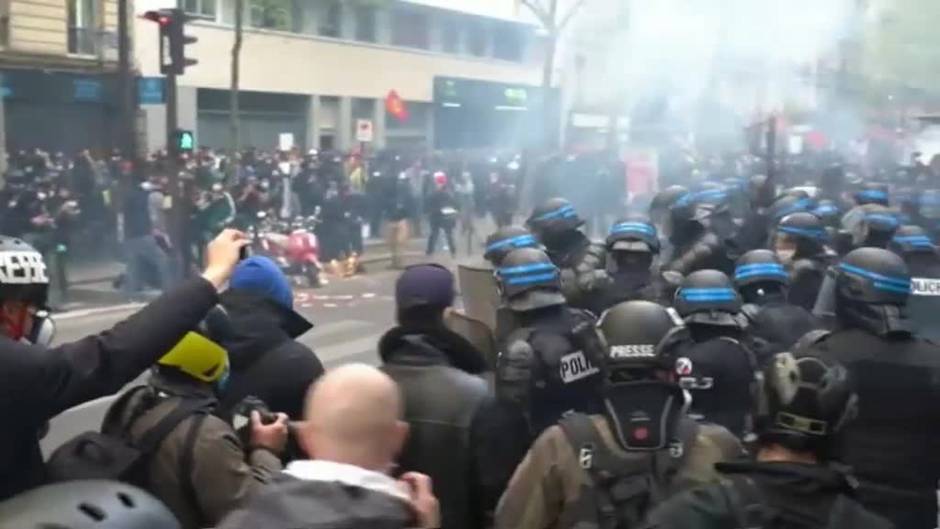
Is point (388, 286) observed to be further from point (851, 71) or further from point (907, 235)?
point (907, 235)

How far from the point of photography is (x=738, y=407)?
13.8 ft

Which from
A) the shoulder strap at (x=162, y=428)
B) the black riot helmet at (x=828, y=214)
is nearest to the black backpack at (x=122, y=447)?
the shoulder strap at (x=162, y=428)

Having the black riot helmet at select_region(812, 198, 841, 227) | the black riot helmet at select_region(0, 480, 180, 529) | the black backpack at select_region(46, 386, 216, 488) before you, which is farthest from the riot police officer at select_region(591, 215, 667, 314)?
the black riot helmet at select_region(0, 480, 180, 529)

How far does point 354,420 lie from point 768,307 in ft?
11.2

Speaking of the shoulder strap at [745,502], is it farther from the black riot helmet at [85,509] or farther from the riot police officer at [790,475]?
the black riot helmet at [85,509]

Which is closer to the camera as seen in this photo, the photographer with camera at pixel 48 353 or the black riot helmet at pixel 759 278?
the photographer with camera at pixel 48 353

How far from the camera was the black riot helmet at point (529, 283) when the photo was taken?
4.26m

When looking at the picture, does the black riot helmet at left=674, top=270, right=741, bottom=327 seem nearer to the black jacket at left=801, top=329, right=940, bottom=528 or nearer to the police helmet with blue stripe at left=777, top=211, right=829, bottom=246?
the black jacket at left=801, top=329, right=940, bottom=528

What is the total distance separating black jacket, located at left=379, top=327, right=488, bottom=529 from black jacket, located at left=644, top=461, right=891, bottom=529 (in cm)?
128

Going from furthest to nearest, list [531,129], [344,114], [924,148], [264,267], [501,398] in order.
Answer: [531,129] < [344,114] < [924,148] < [264,267] < [501,398]

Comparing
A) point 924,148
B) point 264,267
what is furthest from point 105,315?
point 924,148

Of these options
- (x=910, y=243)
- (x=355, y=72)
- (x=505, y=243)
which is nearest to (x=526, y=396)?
(x=505, y=243)

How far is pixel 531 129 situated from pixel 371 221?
1588 cm

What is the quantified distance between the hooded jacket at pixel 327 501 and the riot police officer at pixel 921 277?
3.37 meters
